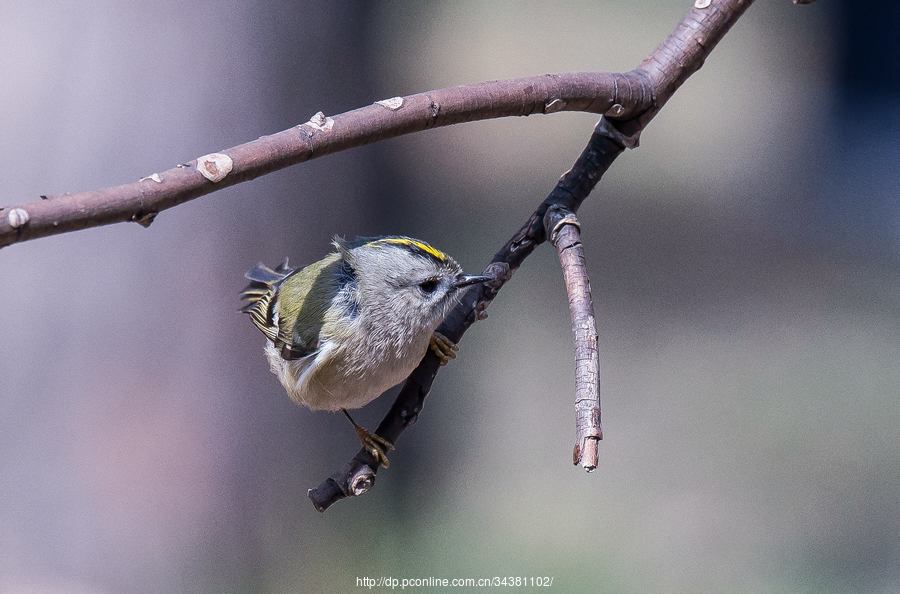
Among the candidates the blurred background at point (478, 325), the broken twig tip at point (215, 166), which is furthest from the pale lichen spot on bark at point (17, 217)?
the blurred background at point (478, 325)

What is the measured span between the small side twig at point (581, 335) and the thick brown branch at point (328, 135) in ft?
0.43

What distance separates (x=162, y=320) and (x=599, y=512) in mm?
1558

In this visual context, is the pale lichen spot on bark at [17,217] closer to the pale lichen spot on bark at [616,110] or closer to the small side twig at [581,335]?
the small side twig at [581,335]

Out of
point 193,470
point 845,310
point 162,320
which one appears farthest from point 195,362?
point 845,310

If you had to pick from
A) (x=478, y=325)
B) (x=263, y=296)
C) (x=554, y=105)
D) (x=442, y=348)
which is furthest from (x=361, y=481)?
(x=478, y=325)

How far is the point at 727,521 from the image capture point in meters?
2.84

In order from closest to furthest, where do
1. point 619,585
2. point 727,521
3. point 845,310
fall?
point 619,585
point 727,521
point 845,310

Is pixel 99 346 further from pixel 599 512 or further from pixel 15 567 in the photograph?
pixel 599 512

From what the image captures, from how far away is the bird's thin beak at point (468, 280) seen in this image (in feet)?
3.65

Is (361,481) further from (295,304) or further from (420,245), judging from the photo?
(295,304)

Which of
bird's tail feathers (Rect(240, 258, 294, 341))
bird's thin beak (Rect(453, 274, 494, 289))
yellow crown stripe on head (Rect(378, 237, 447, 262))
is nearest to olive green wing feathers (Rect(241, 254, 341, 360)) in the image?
bird's tail feathers (Rect(240, 258, 294, 341))

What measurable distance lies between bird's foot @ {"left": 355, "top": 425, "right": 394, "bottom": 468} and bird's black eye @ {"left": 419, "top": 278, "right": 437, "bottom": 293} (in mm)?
244

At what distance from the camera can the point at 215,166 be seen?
2.35ft

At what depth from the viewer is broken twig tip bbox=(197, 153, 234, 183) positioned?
2.33 ft
